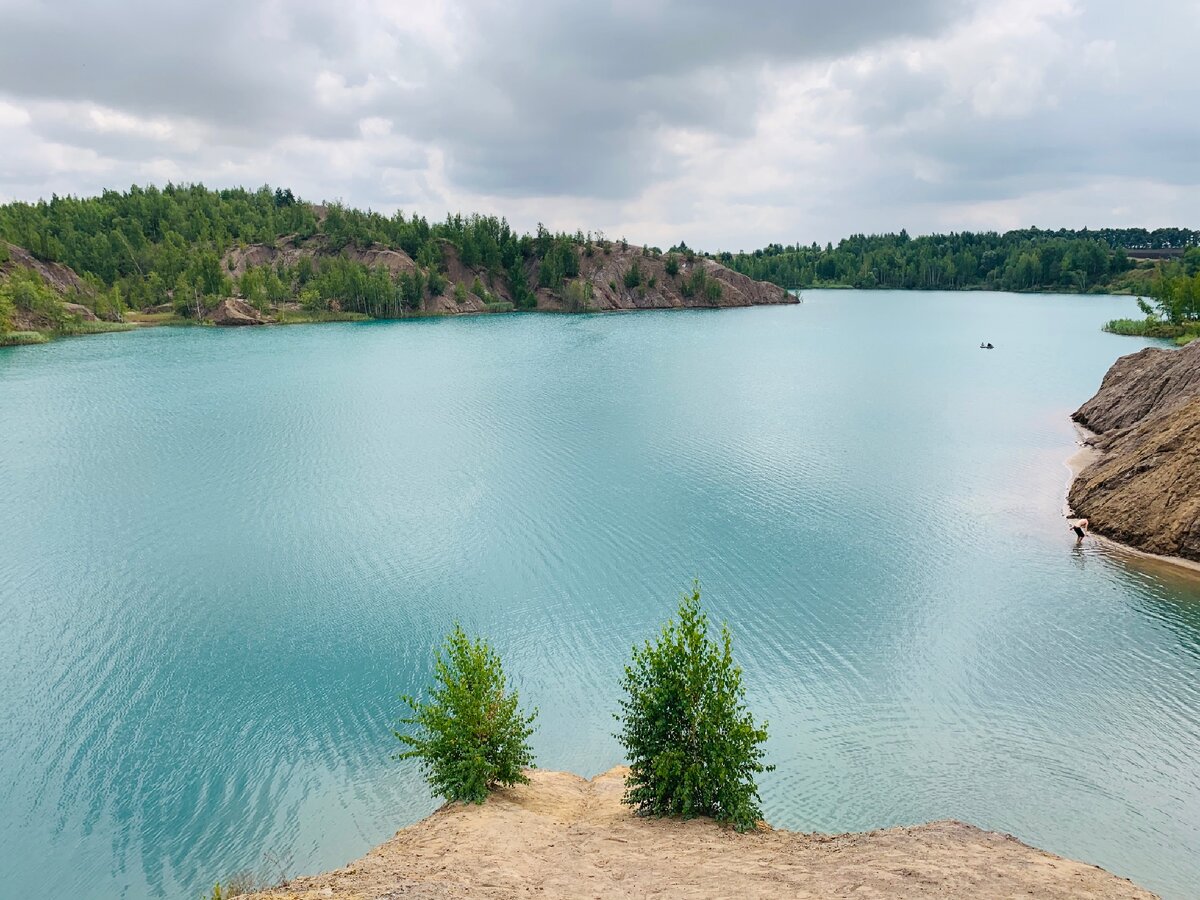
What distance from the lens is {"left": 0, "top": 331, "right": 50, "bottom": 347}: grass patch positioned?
94.4m

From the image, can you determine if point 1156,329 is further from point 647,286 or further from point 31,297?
point 31,297

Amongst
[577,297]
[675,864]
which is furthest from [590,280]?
[675,864]

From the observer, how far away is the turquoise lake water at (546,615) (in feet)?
51.4

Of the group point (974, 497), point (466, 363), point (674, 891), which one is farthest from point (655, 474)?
point (466, 363)

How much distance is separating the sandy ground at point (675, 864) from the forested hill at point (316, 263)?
431ft

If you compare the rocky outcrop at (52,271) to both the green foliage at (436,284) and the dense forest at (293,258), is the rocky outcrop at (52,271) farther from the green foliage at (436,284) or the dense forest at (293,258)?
the green foliage at (436,284)

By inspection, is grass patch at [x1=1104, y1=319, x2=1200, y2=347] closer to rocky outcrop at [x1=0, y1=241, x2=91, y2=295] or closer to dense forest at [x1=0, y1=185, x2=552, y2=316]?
dense forest at [x1=0, y1=185, x2=552, y2=316]

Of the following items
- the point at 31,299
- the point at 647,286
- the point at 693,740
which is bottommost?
the point at 693,740

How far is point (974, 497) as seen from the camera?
35906mm

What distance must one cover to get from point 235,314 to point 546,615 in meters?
123

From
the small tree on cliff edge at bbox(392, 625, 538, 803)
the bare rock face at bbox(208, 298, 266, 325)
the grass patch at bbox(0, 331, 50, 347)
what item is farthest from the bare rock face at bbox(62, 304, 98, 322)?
the small tree on cliff edge at bbox(392, 625, 538, 803)

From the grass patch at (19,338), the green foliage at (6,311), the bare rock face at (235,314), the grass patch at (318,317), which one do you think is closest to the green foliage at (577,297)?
the grass patch at (318,317)

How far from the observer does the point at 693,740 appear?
1352cm

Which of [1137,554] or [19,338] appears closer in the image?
[1137,554]
